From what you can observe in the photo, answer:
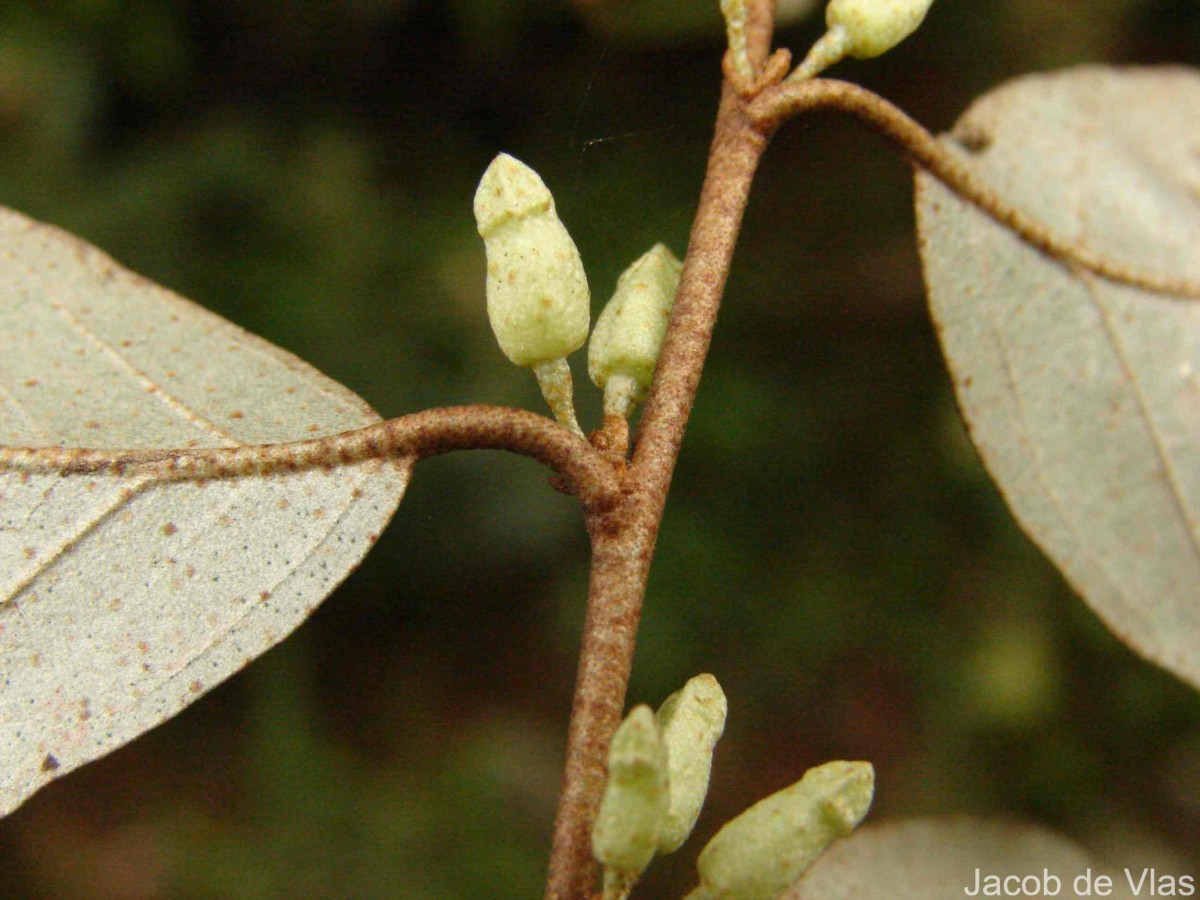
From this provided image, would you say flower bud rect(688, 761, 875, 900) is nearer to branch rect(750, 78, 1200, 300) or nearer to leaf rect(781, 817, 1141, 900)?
leaf rect(781, 817, 1141, 900)

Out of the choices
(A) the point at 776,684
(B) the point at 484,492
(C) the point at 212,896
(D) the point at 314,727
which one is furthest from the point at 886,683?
(C) the point at 212,896

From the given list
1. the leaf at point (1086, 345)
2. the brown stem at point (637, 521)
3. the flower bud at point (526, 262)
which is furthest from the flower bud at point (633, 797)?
the leaf at point (1086, 345)

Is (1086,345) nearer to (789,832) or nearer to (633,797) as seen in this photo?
(789,832)

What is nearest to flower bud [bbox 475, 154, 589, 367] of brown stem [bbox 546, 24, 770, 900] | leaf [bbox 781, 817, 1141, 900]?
brown stem [bbox 546, 24, 770, 900]

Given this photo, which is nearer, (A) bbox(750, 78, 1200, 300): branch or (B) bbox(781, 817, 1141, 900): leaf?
(A) bbox(750, 78, 1200, 300): branch

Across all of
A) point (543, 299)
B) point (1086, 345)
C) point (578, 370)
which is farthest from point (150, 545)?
point (578, 370)

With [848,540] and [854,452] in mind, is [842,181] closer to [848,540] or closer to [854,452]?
[854,452]
